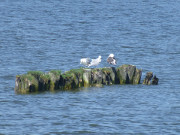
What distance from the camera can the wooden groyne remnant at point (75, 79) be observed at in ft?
91.0

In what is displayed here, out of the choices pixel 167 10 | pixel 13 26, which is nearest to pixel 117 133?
pixel 13 26

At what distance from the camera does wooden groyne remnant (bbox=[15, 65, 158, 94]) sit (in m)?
27.8

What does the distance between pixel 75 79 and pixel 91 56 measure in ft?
38.1

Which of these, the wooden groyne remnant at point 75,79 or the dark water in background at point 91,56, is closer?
the dark water in background at point 91,56

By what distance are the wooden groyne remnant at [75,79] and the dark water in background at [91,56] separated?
47 cm

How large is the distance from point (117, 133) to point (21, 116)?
162 inches

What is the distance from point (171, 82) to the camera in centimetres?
3259

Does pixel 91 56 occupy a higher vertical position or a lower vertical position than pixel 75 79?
higher

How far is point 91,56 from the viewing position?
40.5 m

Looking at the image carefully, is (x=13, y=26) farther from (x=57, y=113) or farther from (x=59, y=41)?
(x=57, y=113)

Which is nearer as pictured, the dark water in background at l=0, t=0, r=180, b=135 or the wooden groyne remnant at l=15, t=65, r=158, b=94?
the dark water in background at l=0, t=0, r=180, b=135

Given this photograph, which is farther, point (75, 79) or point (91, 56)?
point (91, 56)

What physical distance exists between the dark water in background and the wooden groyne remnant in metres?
0.47

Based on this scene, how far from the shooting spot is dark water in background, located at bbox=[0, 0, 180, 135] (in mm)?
24156
